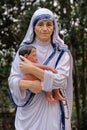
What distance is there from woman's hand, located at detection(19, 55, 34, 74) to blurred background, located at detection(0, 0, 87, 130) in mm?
2001

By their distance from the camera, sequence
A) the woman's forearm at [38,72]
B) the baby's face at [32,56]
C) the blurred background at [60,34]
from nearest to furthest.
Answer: the woman's forearm at [38,72] < the baby's face at [32,56] < the blurred background at [60,34]

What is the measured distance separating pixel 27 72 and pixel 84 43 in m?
2.82

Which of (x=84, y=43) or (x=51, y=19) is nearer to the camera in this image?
(x=51, y=19)

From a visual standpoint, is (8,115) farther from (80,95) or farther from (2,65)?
(80,95)

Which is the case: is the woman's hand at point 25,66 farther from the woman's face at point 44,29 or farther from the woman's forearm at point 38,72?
the woman's face at point 44,29

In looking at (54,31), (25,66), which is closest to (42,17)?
(54,31)

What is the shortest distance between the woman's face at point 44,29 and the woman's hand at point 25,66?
8.5 inches

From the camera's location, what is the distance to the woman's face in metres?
2.66

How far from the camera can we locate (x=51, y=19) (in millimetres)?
2686

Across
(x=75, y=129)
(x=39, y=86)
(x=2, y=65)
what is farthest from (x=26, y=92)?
(x=75, y=129)

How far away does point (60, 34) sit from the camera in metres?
4.61

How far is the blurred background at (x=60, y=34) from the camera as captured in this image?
15.5ft

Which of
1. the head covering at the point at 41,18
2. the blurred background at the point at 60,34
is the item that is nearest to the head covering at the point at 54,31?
the head covering at the point at 41,18

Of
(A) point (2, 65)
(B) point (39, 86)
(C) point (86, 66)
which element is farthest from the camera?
(C) point (86, 66)
